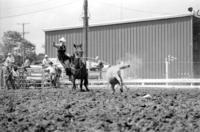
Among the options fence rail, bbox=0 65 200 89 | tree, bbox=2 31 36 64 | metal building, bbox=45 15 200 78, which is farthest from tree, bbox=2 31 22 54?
fence rail, bbox=0 65 200 89

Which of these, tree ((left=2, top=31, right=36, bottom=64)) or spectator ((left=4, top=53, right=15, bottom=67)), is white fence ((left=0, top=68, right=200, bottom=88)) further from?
tree ((left=2, top=31, right=36, bottom=64))

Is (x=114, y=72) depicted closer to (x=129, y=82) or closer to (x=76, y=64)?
(x=76, y=64)

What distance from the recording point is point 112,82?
15078mm

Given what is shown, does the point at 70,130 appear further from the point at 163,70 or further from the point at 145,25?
the point at 145,25

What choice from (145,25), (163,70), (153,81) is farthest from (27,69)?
(145,25)

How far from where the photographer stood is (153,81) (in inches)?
877

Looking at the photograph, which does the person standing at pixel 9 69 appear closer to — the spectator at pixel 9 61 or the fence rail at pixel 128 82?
the spectator at pixel 9 61

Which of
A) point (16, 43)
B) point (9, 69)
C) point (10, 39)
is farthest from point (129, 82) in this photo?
point (10, 39)

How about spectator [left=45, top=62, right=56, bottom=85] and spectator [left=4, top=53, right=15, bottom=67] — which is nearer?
spectator [left=4, top=53, right=15, bottom=67]

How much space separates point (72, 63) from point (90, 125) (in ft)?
30.7

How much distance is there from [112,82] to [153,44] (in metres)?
17.2

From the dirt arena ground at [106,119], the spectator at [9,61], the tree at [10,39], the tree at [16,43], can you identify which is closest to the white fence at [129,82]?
the spectator at [9,61]

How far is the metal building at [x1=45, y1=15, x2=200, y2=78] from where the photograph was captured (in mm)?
27828

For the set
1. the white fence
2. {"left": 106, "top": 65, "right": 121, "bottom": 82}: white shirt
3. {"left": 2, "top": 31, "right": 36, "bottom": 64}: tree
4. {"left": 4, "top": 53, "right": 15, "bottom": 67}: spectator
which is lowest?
the white fence
